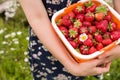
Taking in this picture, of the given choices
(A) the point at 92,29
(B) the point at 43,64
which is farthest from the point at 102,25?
(B) the point at 43,64

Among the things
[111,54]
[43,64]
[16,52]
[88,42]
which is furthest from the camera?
[16,52]

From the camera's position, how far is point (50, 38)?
180 centimetres

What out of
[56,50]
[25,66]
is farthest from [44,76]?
[25,66]

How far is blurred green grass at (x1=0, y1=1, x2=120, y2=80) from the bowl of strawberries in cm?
135

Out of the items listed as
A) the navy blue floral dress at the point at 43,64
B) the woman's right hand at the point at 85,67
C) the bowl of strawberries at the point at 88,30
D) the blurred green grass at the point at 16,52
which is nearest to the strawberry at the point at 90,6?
the bowl of strawberries at the point at 88,30

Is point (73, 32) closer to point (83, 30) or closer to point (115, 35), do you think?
point (83, 30)

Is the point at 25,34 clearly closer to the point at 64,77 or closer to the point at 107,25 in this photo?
the point at 64,77

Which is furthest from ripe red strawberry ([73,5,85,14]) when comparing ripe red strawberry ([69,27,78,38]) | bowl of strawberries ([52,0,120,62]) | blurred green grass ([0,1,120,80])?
blurred green grass ([0,1,120,80])

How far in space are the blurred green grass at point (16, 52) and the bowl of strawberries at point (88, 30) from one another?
53.2 inches

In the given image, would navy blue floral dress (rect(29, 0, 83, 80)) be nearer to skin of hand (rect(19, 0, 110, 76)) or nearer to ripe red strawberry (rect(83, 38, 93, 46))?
skin of hand (rect(19, 0, 110, 76))

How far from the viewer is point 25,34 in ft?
11.9

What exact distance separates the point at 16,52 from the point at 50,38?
1.67 m

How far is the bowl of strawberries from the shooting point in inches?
68.6

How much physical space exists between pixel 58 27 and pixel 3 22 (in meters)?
2.09
